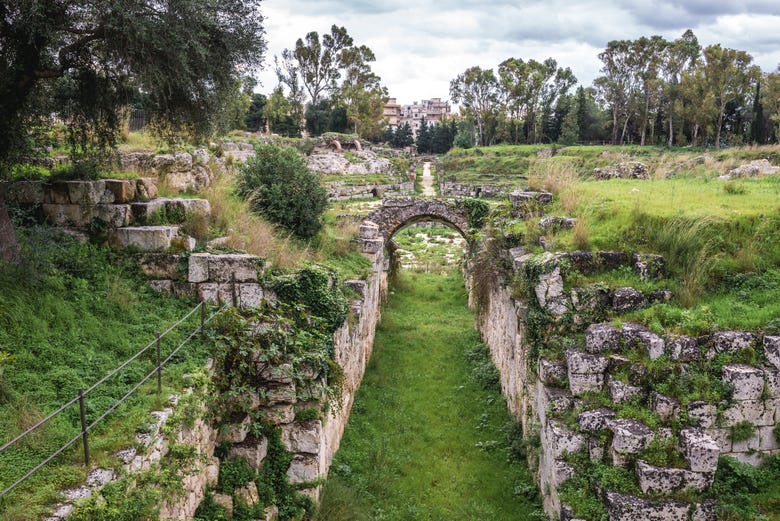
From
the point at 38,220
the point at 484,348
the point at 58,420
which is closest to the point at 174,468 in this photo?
the point at 58,420

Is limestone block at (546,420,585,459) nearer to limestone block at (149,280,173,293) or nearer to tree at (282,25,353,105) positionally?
limestone block at (149,280,173,293)

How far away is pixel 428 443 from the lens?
33.5 feet

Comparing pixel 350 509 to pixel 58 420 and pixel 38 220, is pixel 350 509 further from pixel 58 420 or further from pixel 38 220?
pixel 38 220

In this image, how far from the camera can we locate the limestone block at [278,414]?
23.7 ft

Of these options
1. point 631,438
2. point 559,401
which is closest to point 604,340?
point 559,401

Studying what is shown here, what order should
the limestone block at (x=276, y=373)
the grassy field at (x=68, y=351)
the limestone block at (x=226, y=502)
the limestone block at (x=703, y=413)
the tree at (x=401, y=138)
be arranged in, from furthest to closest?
the tree at (x=401, y=138) → the limestone block at (x=276, y=373) → the limestone block at (x=703, y=413) → the limestone block at (x=226, y=502) → the grassy field at (x=68, y=351)

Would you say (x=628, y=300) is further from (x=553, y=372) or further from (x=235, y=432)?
(x=235, y=432)

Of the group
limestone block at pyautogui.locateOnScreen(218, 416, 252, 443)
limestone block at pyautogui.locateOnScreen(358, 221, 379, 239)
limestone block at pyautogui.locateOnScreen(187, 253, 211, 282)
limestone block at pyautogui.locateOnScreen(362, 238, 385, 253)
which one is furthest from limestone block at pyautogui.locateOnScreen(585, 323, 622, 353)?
limestone block at pyautogui.locateOnScreen(358, 221, 379, 239)

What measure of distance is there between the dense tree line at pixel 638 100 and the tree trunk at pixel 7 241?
41766 millimetres

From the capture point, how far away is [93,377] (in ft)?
17.7

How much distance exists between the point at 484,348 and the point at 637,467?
27.4ft

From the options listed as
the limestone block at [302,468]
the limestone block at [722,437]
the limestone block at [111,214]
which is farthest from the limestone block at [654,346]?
the limestone block at [111,214]

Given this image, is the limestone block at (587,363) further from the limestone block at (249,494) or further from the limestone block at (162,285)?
the limestone block at (162,285)

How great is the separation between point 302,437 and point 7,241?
15.5 ft
